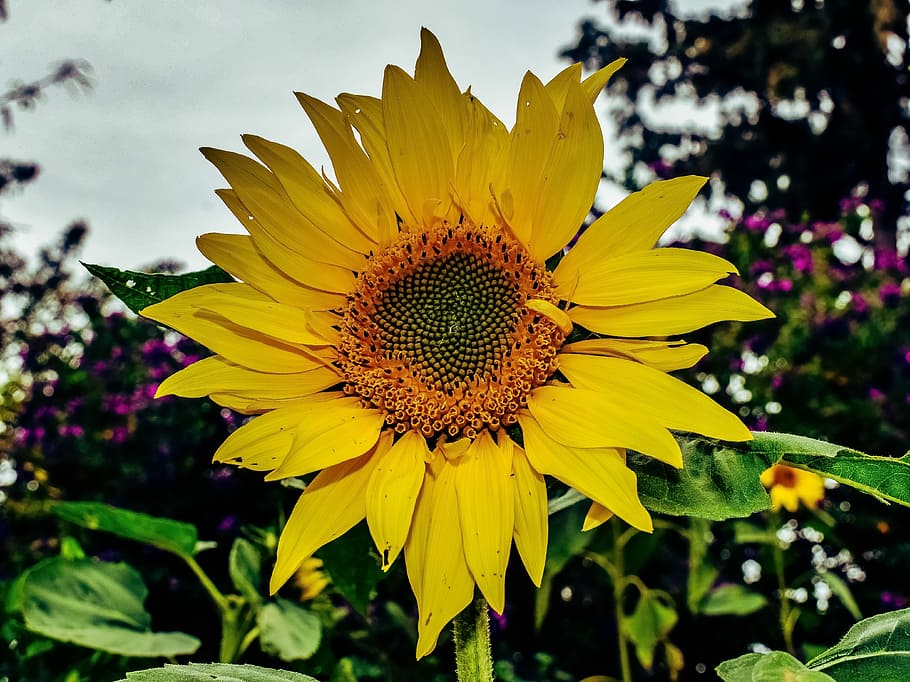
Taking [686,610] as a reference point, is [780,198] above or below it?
above

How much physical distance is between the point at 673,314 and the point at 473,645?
0.96 ft

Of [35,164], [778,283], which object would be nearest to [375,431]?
[778,283]

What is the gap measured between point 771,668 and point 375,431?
33cm

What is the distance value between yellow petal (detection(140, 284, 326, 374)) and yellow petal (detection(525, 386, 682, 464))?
0.70 feet

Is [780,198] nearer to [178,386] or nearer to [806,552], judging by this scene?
[806,552]

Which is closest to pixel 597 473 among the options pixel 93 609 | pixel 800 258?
pixel 93 609

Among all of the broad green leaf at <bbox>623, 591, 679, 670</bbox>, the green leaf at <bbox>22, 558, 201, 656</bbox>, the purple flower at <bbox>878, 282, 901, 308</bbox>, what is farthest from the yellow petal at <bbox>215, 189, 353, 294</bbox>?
the purple flower at <bbox>878, 282, 901, 308</bbox>

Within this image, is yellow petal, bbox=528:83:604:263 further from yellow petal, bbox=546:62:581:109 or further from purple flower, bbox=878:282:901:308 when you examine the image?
purple flower, bbox=878:282:901:308

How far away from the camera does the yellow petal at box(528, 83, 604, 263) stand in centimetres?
65

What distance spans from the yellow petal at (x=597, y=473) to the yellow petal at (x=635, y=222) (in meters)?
0.15

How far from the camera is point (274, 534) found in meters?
1.26

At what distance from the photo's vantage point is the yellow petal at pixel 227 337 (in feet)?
2.23

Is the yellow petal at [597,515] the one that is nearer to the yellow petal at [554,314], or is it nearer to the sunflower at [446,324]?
the sunflower at [446,324]

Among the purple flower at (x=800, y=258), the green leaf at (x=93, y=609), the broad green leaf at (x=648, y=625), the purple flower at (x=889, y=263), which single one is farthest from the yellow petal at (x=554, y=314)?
the purple flower at (x=889, y=263)
